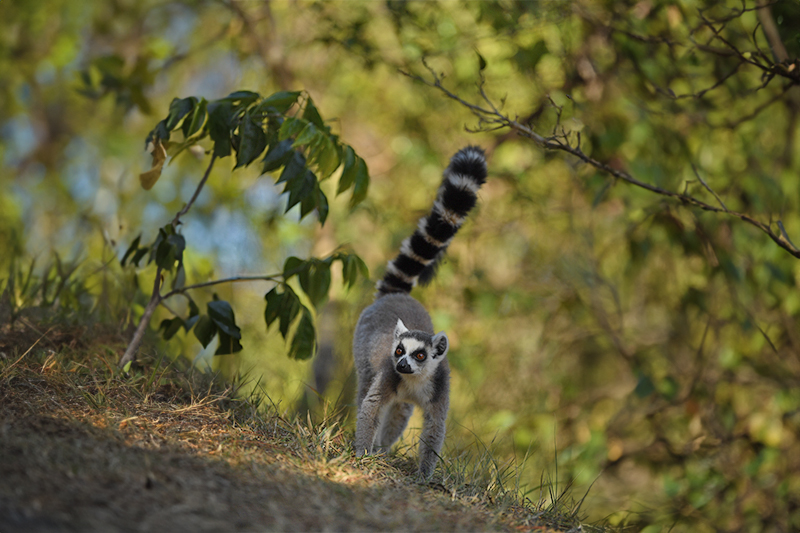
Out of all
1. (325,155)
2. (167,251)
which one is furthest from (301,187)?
A: (167,251)

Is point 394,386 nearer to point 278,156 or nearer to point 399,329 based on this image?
point 399,329

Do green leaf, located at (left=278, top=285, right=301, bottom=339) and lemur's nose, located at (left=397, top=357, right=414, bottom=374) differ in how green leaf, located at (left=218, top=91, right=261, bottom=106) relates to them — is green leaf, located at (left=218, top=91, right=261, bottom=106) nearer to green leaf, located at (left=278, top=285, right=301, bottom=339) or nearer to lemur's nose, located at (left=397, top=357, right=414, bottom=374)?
green leaf, located at (left=278, top=285, right=301, bottom=339)

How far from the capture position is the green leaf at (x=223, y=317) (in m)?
3.62

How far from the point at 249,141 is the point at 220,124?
6.7 inches

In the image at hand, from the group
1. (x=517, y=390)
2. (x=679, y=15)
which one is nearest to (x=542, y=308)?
(x=517, y=390)

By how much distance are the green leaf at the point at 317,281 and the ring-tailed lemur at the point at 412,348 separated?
0.46 metres

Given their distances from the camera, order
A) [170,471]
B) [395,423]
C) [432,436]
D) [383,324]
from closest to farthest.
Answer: [170,471], [432,436], [383,324], [395,423]

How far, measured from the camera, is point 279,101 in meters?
3.36

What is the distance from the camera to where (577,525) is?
3.05 metres

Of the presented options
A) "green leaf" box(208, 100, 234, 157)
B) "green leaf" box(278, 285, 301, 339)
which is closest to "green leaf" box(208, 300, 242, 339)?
"green leaf" box(278, 285, 301, 339)

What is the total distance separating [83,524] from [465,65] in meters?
5.48

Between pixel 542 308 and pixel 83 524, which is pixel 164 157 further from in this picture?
pixel 542 308

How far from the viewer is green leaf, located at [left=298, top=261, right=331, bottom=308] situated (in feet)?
11.8

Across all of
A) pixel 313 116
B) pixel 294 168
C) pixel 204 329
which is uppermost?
pixel 313 116
